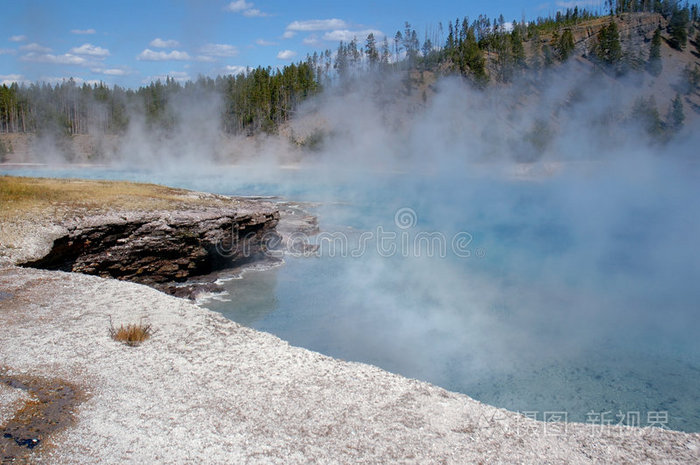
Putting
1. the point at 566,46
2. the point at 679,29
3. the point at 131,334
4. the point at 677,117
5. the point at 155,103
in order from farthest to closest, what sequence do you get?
the point at 155,103, the point at 679,29, the point at 566,46, the point at 677,117, the point at 131,334

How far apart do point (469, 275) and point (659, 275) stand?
608cm

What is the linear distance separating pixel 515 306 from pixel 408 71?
6726 centimetres

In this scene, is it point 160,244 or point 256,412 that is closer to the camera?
point 256,412

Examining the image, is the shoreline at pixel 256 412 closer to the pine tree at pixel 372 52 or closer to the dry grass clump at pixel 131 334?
the dry grass clump at pixel 131 334

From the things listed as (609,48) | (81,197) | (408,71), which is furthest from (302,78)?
(81,197)

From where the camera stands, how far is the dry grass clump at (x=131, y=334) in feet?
19.3

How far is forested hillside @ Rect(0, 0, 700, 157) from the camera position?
65.4 meters

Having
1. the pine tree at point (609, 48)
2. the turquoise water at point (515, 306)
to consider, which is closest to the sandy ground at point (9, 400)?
the turquoise water at point (515, 306)

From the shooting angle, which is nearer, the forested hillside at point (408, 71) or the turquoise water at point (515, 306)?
the turquoise water at point (515, 306)

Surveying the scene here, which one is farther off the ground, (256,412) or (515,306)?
(256,412)

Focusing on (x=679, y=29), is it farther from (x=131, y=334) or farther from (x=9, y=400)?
(x=9, y=400)

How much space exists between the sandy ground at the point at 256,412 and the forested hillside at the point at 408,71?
203 ft

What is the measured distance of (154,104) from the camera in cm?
7700

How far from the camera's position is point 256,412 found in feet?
15.2
